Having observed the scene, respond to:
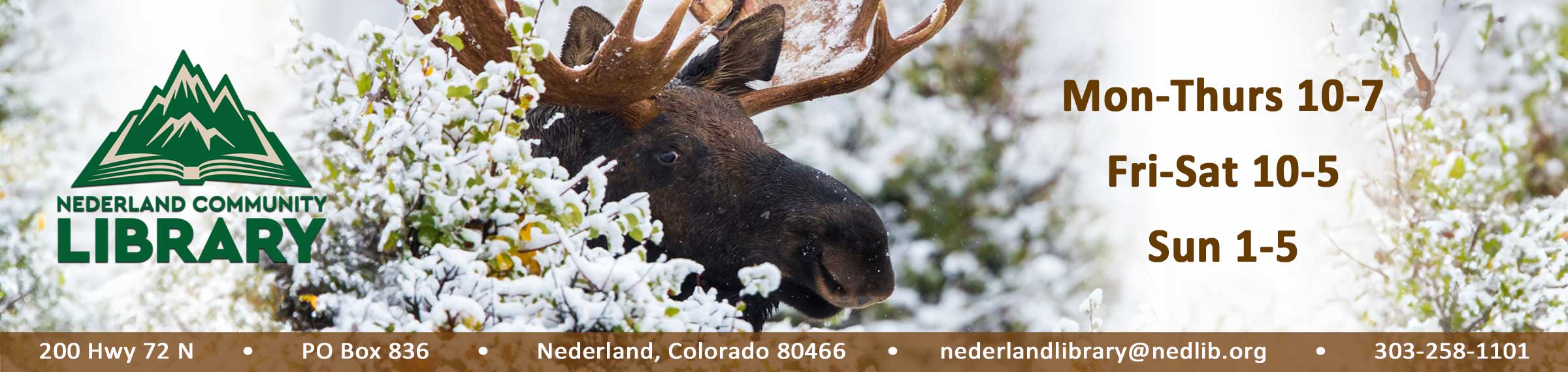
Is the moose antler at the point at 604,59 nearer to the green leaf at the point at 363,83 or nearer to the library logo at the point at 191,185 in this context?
the library logo at the point at 191,185

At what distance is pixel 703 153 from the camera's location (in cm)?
325

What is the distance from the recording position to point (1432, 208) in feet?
14.1

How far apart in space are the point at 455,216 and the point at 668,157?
109 centimetres

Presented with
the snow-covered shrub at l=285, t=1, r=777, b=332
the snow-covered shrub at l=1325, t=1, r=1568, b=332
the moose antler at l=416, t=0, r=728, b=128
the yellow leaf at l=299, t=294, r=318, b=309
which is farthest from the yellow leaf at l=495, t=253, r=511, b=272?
the snow-covered shrub at l=1325, t=1, r=1568, b=332

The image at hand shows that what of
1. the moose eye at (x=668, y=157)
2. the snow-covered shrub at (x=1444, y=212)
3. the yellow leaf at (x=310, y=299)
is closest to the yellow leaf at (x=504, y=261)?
the yellow leaf at (x=310, y=299)

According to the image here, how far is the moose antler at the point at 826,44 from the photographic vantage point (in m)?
3.74

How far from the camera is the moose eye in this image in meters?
3.24

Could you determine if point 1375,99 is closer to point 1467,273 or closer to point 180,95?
point 1467,273

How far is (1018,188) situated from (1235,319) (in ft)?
16.4

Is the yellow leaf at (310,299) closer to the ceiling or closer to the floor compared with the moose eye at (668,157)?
closer to the floor

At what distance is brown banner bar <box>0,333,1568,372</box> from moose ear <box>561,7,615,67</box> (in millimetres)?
957

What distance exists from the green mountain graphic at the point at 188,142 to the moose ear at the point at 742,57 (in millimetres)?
1175

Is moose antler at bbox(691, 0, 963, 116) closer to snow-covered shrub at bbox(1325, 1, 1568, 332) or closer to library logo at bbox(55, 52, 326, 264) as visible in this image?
library logo at bbox(55, 52, 326, 264)

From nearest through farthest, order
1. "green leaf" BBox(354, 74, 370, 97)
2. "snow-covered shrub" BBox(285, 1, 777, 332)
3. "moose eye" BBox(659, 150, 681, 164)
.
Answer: "snow-covered shrub" BBox(285, 1, 777, 332)
"green leaf" BBox(354, 74, 370, 97)
"moose eye" BBox(659, 150, 681, 164)
